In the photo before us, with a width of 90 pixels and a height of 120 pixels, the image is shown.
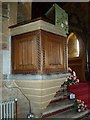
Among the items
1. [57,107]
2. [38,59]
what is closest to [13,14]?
[38,59]

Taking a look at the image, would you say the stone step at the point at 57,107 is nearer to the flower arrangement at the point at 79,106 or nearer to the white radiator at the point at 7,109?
the flower arrangement at the point at 79,106

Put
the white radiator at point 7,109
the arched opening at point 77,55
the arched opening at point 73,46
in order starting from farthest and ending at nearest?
the arched opening at point 73,46
the arched opening at point 77,55
the white radiator at point 7,109

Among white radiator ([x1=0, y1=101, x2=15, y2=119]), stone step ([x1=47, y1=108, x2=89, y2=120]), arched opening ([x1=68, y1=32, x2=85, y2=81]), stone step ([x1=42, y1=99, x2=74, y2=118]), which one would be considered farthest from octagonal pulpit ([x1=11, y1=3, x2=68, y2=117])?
arched opening ([x1=68, y1=32, x2=85, y2=81])

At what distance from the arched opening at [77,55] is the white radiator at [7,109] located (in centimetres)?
403

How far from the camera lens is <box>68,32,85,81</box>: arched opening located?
6.39 meters

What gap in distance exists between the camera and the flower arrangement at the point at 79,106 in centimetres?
374

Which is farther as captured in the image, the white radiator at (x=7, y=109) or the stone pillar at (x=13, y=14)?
the stone pillar at (x=13, y=14)

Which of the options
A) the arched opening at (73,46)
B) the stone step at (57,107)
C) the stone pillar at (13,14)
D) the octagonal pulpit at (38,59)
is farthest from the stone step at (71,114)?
the arched opening at (73,46)

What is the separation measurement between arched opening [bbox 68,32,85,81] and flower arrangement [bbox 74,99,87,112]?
95.4 inches

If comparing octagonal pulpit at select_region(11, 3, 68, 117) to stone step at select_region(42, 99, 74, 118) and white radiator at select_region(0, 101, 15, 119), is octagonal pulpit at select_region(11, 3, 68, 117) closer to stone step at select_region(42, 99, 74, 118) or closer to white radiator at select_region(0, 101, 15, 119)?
white radiator at select_region(0, 101, 15, 119)

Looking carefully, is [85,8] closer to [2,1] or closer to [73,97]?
[73,97]

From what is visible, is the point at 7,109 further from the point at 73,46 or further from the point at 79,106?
the point at 73,46

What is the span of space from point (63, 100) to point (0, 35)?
224cm

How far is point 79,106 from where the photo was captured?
3.76 metres
